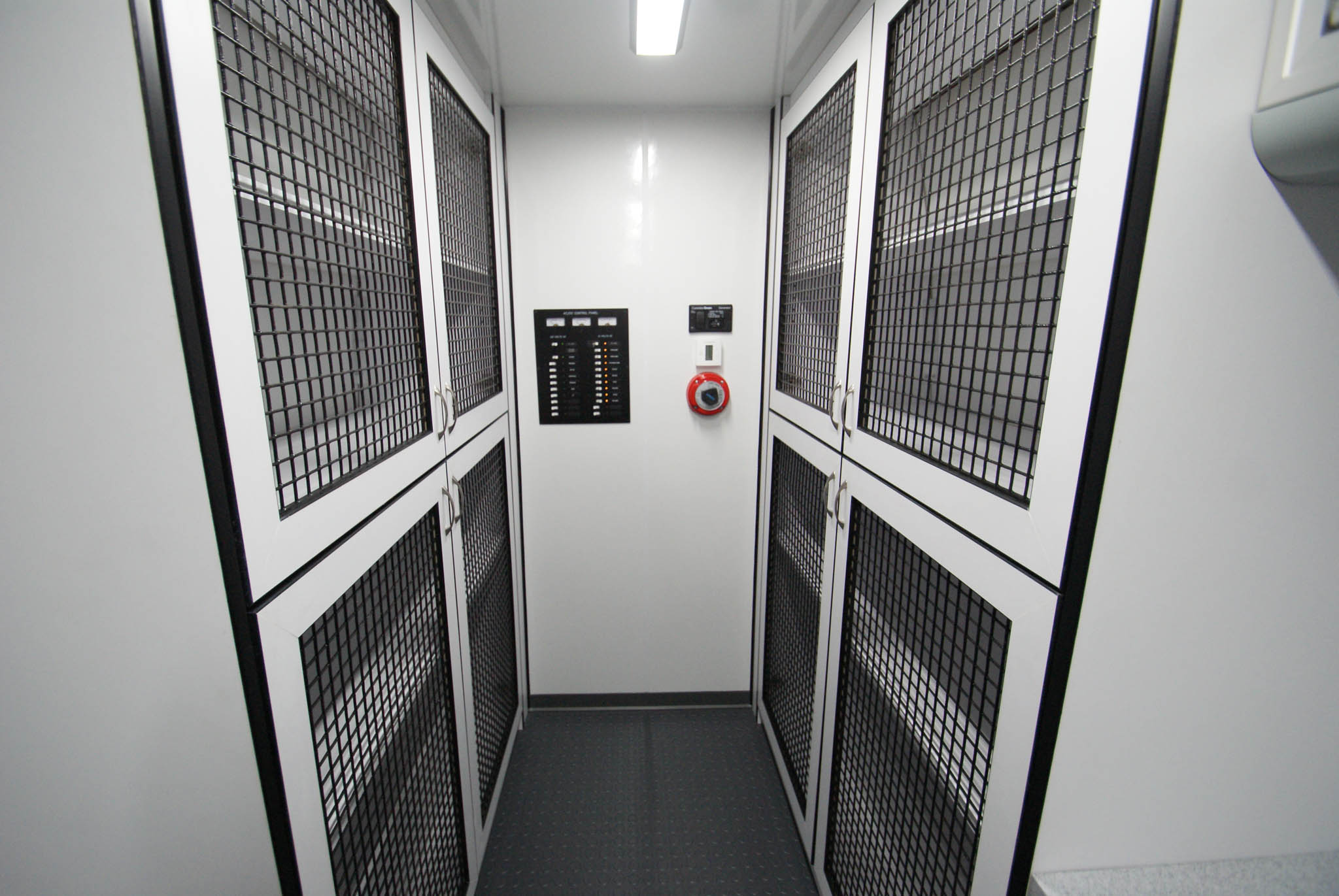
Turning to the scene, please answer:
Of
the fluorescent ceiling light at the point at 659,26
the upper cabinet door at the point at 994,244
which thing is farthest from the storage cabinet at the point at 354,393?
the upper cabinet door at the point at 994,244

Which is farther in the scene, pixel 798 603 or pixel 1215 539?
pixel 798 603

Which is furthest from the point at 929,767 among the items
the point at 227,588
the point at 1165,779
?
the point at 227,588

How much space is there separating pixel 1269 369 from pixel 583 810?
2190 millimetres

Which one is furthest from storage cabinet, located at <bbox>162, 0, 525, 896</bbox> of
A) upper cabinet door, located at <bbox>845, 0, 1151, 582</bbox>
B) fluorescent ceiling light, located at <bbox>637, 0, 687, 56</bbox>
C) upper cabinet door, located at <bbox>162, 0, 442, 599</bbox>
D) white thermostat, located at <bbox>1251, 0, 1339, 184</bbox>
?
white thermostat, located at <bbox>1251, 0, 1339, 184</bbox>

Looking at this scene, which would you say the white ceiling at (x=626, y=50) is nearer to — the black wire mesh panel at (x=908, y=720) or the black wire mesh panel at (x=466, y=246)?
the black wire mesh panel at (x=466, y=246)

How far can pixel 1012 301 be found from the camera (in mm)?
823

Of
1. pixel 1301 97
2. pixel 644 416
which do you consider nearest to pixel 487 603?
pixel 644 416

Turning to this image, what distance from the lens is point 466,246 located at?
1.66m

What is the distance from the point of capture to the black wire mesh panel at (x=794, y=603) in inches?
70.4

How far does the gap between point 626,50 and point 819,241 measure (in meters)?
0.78

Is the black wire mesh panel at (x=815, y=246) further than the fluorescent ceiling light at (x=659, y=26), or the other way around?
the black wire mesh panel at (x=815, y=246)

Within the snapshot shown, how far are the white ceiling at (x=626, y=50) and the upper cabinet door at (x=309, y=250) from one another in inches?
17.4

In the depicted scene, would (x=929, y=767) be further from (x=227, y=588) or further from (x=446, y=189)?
(x=446, y=189)

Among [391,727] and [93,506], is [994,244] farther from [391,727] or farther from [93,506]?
[391,727]
